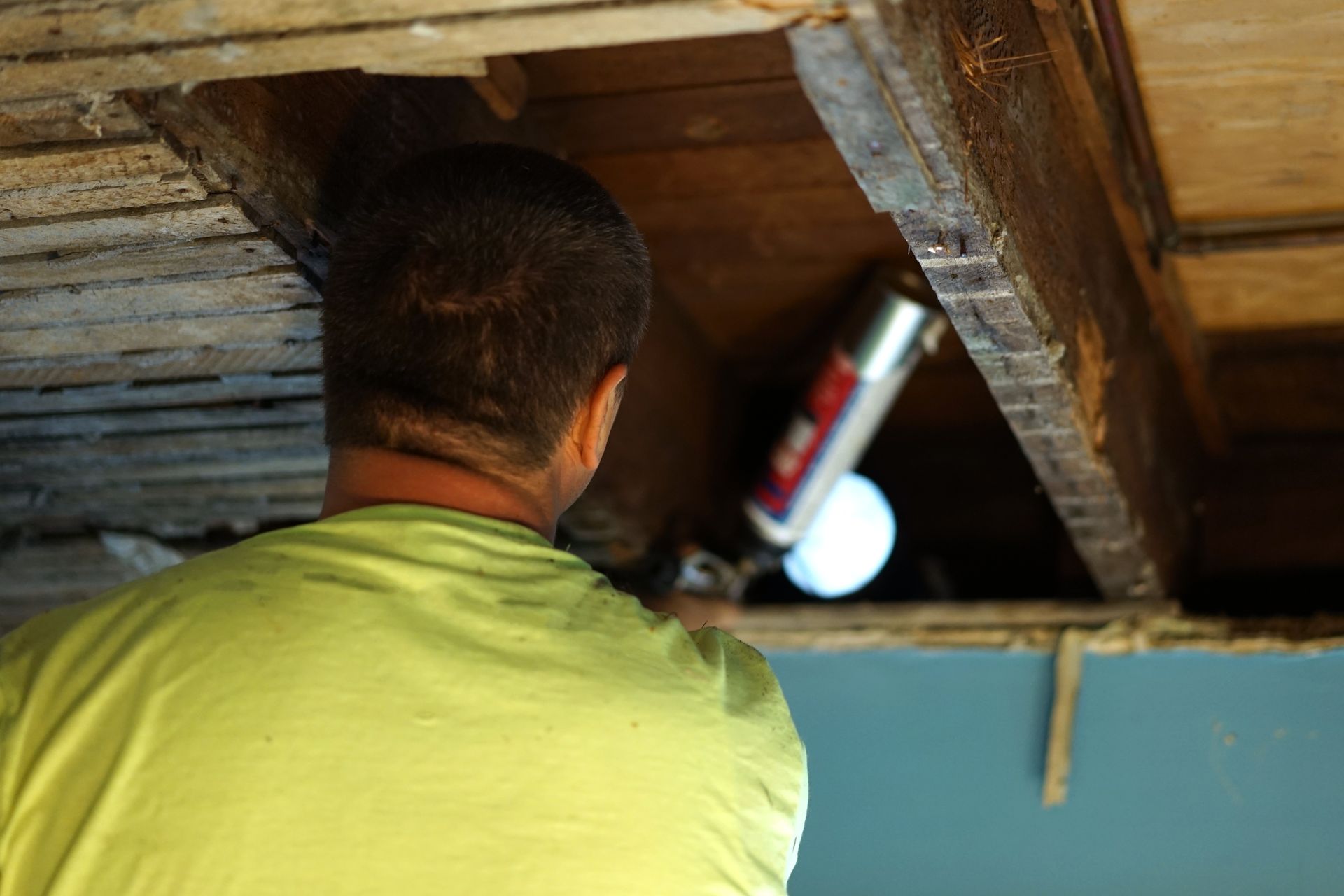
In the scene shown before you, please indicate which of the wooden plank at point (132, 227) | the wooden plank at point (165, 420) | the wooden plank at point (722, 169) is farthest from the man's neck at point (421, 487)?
the wooden plank at point (722, 169)

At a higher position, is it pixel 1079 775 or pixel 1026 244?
pixel 1026 244

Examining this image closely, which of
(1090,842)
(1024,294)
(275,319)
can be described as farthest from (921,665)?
(275,319)

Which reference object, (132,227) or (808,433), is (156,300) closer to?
(132,227)

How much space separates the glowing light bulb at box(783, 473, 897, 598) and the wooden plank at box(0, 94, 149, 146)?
1.46 meters

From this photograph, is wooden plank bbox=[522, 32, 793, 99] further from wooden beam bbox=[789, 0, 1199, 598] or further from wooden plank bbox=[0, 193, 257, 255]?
wooden plank bbox=[0, 193, 257, 255]

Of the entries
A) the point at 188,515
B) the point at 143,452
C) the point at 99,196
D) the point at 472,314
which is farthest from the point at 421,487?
the point at 188,515

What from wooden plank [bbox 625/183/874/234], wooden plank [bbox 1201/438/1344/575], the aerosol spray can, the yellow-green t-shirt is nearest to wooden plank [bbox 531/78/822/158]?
wooden plank [bbox 625/183/874/234]

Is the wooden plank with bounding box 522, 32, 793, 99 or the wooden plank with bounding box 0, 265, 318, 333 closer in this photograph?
the wooden plank with bounding box 0, 265, 318, 333

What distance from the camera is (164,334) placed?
1480mm

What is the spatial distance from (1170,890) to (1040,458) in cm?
74

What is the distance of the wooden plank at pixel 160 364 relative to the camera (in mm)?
1534

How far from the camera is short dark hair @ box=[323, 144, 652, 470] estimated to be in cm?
107

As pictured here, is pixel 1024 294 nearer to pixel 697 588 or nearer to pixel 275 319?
pixel 275 319

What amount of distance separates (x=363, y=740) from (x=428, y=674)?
61 mm
